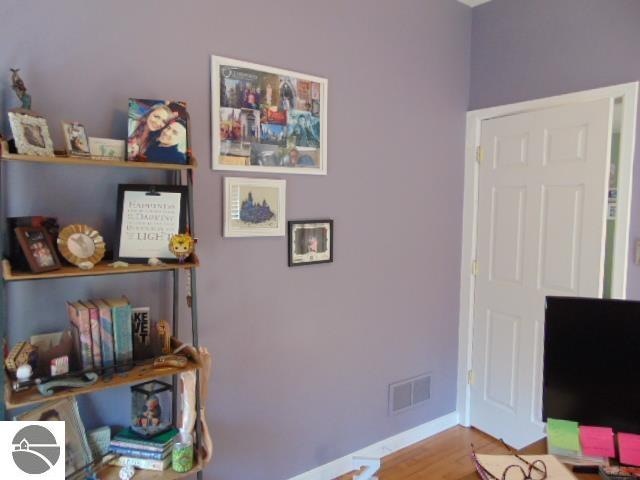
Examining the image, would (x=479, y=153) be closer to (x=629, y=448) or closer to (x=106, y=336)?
(x=629, y=448)

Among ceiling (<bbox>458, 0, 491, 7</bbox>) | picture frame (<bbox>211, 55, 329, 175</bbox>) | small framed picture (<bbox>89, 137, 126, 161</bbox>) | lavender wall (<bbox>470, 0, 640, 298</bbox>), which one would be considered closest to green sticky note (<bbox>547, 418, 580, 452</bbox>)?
lavender wall (<bbox>470, 0, 640, 298</bbox>)

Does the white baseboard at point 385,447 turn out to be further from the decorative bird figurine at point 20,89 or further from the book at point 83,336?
the decorative bird figurine at point 20,89

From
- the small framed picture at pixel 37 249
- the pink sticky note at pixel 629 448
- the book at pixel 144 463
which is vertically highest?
the small framed picture at pixel 37 249

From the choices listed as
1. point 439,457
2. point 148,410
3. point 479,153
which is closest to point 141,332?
point 148,410

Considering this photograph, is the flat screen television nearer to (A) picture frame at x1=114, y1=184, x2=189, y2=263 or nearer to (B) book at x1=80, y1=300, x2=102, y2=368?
(A) picture frame at x1=114, y1=184, x2=189, y2=263

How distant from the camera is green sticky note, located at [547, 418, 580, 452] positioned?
4.00 feet

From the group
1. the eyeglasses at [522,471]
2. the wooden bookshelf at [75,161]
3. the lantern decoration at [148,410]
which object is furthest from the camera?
the lantern decoration at [148,410]

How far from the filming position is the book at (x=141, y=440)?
1542 millimetres

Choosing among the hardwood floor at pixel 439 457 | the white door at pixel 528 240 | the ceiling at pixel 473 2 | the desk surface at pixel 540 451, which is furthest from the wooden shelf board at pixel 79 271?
the ceiling at pixel 473 2

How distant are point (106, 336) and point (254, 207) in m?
0.83

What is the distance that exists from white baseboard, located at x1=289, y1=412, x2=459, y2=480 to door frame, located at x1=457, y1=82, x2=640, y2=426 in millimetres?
177

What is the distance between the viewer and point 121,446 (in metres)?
1.56

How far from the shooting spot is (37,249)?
1.33m

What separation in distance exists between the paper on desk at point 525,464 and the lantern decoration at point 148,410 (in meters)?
1.13
